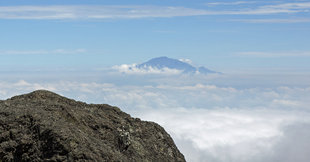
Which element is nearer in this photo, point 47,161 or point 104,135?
point 47,161

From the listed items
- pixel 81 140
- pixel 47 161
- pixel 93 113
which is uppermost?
pixel 93 113

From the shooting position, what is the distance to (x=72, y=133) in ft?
44.6

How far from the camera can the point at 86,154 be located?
12.9 m

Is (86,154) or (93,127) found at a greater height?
(93,127)

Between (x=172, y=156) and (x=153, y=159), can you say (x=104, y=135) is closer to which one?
(x=153, y=159)

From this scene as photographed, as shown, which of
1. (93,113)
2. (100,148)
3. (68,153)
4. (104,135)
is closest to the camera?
(68,153)

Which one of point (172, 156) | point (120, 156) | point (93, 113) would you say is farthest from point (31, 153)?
point (172, 156)

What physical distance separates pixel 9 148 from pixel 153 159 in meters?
6.15

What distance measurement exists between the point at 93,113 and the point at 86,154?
4.74m

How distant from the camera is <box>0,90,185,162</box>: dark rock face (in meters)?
13.1

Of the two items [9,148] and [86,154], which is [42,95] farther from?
[86,154]

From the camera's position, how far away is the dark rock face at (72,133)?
1314cm

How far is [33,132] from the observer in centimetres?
1362

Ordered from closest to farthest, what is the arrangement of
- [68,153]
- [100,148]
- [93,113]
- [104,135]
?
[68,153] → [100,148] → [104,135] → [93,113]
